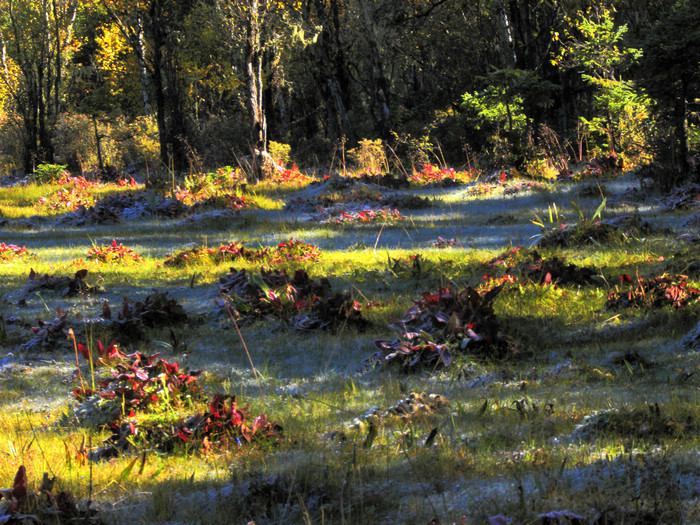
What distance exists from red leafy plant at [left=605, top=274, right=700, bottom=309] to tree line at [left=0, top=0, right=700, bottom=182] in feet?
18.3

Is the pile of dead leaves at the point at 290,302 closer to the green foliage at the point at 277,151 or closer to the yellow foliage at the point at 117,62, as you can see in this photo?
the green foliage at the point at 277,151

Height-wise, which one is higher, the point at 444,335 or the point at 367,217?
the point at 367,217

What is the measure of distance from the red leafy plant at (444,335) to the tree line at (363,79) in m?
6.80

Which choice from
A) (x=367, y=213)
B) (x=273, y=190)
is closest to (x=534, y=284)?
(x=367, y=213)

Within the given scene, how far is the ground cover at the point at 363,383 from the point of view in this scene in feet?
7.08

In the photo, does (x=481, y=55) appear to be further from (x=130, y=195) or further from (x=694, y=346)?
(x=694, y=346)

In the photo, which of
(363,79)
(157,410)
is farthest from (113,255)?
(363,79)

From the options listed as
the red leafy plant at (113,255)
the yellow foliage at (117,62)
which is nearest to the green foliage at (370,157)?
the red leafy plant at (113,255)

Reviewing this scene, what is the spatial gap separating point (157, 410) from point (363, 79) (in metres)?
25.2

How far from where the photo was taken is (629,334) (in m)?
4.26

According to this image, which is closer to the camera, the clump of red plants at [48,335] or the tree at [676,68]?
the clump of red plants at [48,335]

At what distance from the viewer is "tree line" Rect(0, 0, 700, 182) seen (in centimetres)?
1316

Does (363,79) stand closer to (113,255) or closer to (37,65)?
(37,65)

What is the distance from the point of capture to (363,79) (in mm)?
26594
